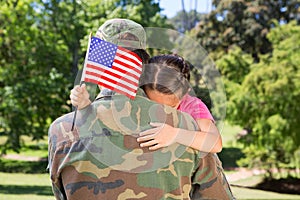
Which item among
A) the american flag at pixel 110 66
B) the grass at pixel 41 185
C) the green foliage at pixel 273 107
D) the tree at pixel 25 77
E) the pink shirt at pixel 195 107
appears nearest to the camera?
the american flag at pixel 110 66

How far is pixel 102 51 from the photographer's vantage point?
1988 millimetres

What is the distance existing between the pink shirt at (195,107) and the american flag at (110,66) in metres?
0.29

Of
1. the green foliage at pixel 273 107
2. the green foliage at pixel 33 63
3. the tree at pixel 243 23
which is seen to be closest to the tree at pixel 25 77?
the green foliage at pixel 33 63

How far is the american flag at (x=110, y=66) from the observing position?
1918 mm

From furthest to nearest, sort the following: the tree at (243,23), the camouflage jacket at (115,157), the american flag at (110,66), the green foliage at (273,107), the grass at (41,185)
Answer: the tree at (243,23), the green foliage at (273,107), the grass at (41,185), the american flag at (110,66), the camouflage jacket at (115,157)

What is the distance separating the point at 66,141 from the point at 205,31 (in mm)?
32195

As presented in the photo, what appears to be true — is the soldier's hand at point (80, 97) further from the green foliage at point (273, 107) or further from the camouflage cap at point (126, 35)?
the green foliage at point (273, 107)

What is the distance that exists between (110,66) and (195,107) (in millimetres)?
348

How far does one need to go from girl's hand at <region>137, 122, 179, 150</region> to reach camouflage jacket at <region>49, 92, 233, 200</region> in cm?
2

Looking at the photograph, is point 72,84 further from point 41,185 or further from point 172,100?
point 172,100

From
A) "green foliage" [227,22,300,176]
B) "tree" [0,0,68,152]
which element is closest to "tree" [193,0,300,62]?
"green foliage" [227,22,300,176]

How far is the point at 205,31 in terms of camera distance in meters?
33.7

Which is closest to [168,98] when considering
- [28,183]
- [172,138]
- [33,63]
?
[172,138]

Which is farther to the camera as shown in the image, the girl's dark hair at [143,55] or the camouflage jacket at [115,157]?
the girl's dark hair at [143,55]
